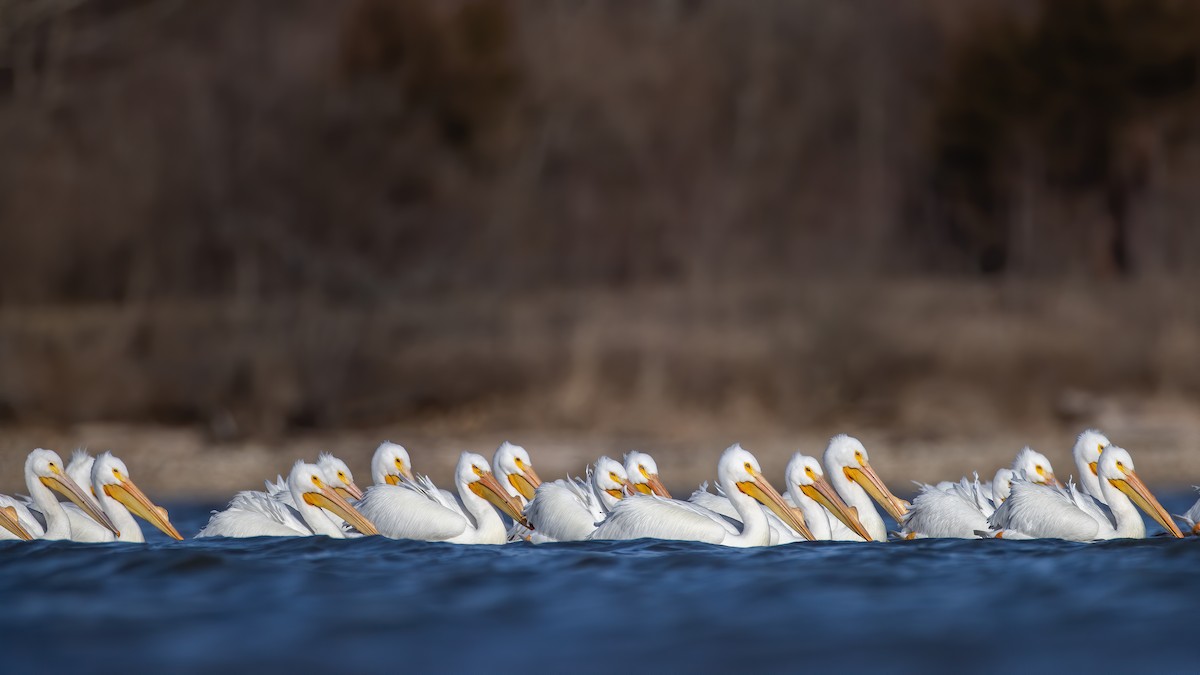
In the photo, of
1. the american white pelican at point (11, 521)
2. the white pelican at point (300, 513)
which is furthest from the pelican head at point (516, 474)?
the american white pelican at point (11, 521)

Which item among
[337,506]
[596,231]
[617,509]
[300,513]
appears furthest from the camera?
[596,231]

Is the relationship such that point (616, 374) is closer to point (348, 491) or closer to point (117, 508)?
point (348, 491)

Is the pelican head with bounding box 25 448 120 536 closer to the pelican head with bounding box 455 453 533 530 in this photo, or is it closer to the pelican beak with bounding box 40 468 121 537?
the pelican beak with bounding box 40 468 121 537

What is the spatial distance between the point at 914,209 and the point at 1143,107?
11.0 feet

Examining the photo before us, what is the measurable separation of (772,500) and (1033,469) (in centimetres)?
229

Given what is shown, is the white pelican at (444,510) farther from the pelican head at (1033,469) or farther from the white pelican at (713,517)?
the pelican head at (1033,469)

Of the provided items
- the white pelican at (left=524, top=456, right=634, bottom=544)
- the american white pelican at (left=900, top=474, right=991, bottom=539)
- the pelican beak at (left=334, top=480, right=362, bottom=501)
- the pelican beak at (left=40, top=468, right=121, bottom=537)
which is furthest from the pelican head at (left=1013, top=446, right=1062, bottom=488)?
the pelican beak at (left=40, top=468, right=121, bottom=537)

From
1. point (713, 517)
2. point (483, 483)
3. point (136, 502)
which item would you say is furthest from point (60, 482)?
point (713, 517)

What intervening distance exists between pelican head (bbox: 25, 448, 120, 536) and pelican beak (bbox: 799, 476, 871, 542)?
11.8 ft

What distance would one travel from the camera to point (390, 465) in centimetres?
1058

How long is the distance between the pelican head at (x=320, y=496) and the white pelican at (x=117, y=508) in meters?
0.70

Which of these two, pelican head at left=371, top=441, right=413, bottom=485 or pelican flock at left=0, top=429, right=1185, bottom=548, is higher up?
pelican head at left=371, top=441, right=413, bottom=485

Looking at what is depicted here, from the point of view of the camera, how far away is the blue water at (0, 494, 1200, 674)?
6031 millimetres

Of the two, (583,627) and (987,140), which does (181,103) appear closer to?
(987,140)
